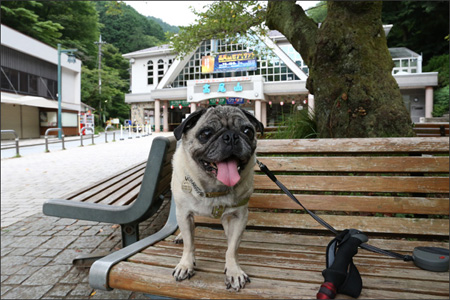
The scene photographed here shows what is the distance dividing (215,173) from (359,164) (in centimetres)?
127

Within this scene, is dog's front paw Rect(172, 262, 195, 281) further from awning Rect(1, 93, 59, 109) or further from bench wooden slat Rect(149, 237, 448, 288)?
awning Rect(1, 93, 59, 109)

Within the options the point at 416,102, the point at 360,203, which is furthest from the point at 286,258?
the point at 416,102

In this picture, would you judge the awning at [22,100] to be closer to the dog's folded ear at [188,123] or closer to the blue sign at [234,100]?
the blue sign at [234,100]

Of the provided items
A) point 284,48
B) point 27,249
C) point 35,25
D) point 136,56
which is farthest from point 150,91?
point 27,249

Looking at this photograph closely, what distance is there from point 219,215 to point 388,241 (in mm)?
1270

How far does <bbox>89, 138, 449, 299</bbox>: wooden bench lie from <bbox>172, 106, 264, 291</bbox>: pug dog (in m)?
0.17

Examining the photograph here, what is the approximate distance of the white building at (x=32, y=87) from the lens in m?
21.2

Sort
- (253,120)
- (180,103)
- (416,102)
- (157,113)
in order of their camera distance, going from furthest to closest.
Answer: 1. (157,113)
2. (180,103)
3. (416,102)
4. (253,120)

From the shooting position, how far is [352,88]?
339 cm

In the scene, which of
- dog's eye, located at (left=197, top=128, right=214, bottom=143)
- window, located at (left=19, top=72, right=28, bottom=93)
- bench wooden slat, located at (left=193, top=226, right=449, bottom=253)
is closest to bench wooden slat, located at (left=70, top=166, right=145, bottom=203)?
bench wooden slat, located at (left=193, top=226, right=449, bottom=253)

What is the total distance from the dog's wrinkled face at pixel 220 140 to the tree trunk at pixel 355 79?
2.12m

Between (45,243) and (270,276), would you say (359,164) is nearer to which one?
(270,276)

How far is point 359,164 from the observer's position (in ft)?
7.21

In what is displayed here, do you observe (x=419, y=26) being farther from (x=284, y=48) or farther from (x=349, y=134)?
(x=349, y=134)
